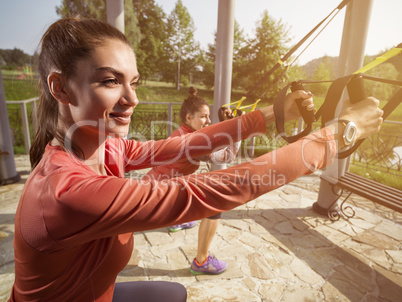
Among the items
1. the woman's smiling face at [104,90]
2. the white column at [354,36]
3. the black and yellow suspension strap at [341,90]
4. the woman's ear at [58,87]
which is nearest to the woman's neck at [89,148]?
the woman's smiling face at [104,90]

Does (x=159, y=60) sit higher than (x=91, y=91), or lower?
higher

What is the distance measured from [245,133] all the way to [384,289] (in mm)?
2495

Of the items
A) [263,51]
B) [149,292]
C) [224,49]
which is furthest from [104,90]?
[263,51]

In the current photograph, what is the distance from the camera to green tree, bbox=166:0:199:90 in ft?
97.9

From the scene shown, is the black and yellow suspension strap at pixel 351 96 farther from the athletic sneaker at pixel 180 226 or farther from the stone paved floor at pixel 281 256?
the athletic sneaker at pixel 180 226

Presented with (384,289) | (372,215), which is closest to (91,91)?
(384,289)

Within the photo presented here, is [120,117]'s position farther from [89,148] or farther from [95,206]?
[95,206]

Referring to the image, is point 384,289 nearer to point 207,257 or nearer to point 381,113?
point 207,257

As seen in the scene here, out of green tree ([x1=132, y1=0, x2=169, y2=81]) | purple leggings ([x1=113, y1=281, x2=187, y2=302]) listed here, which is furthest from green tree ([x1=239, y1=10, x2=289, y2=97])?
purple leggings ([x1=113, y1=281, x2=187, y2=302])

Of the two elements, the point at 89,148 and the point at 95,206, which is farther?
the point at 89,148

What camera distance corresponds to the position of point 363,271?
9.42ft

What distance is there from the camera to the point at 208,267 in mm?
2760

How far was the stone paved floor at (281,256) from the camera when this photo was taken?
8.42 feet

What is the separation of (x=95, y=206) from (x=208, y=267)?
2322 mm
